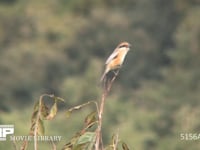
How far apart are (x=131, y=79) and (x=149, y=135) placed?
536 centimetres

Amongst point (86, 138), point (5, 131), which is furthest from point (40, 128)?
point (5, 131)

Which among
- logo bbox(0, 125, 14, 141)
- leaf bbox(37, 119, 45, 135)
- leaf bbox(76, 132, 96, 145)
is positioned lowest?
leaf bbox(76, 132, 96, 145)

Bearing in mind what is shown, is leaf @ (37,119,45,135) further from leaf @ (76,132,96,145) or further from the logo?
the logo

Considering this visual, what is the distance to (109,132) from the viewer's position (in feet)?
55.1

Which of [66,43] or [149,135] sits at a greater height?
[66,43]

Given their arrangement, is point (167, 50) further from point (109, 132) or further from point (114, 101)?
point (109, 132)

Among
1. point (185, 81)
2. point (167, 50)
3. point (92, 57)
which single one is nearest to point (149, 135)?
point (185, 81)

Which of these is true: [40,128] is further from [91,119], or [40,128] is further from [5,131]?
[5,131]

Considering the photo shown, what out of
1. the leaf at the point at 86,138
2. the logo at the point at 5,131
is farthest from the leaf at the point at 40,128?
the logo at the point at 5,131

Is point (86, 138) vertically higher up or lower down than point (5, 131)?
lower down

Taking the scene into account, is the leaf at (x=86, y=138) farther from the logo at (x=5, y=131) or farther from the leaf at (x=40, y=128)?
the logo at (x=5, y=131)

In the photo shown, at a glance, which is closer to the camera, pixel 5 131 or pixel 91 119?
pixel 91 119

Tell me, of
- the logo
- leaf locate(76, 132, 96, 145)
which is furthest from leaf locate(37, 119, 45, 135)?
the logo

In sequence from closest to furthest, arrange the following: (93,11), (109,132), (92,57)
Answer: (109,132) → (92,57) → (93,11)
